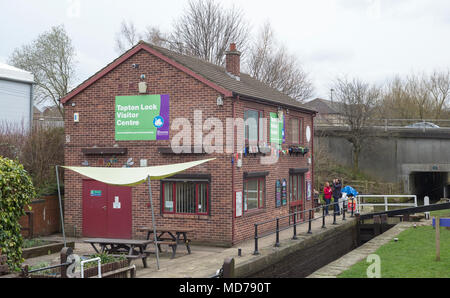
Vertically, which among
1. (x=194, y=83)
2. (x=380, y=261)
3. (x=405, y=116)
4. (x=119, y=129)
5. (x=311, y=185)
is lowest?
(x=380, y=261)

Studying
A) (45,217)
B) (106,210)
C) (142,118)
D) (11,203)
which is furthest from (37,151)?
(11,203)

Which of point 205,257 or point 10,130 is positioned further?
point 10,130

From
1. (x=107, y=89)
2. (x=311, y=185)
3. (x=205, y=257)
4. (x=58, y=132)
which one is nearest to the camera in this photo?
(x=205, y=257)

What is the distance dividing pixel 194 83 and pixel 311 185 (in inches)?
345

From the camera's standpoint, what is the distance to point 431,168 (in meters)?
36.0

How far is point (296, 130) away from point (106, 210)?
8.37 metres

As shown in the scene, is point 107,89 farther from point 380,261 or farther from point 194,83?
point 380,261

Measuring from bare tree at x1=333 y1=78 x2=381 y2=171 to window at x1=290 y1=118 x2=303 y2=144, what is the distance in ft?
60.1

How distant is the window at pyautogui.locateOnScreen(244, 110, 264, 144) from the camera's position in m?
16.5

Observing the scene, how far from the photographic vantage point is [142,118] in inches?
648

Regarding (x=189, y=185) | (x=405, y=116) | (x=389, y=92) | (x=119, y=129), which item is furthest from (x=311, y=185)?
(x=389, y=92)

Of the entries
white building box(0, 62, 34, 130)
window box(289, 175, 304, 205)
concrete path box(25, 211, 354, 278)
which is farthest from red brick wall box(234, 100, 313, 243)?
white building box(0, 62, 34, 130)

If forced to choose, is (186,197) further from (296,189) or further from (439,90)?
(439,90)

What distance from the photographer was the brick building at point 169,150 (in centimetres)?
1542
